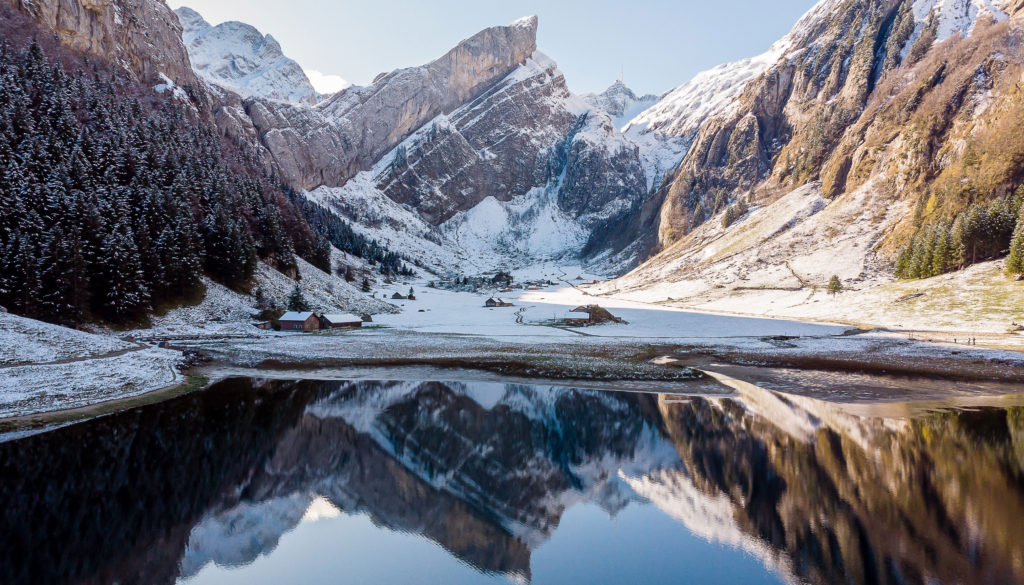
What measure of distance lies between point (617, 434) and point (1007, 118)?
5067 inches

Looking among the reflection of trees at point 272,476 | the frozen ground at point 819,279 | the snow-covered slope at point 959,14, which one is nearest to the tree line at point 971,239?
the frozen ground at point 819,279

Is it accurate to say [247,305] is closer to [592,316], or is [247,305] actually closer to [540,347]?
[540,347]

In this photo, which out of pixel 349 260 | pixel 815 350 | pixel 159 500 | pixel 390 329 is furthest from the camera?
pixel 349 260

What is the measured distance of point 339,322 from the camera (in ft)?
244

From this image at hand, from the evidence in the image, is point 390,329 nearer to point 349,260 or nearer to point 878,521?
point 878,521

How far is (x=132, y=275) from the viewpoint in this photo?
183 feet

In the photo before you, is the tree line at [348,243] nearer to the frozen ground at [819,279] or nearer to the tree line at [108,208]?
the tree line at [108,208]

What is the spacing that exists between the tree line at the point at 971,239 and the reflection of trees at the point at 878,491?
72.3 meters

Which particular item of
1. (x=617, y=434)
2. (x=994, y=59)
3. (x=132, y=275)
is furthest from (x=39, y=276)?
(x=994, y=59)

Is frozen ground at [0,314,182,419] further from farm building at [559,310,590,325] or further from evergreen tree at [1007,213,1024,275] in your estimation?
evergreen tree at [1007,213,1024,275]

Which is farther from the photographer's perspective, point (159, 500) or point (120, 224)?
point (120, 224)

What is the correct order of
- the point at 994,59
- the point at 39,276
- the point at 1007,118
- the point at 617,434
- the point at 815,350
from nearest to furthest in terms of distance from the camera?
the point at 617,434, the point at 39,276, the point at 815,350, the point at 1007,118, the point at 994,59

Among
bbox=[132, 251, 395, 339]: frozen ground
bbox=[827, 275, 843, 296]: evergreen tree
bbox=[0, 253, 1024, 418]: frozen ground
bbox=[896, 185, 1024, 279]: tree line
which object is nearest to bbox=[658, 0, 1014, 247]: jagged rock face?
bbox=[896, 185, 1024, 279]: tree line

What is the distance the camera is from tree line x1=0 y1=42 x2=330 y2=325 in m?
50.0
